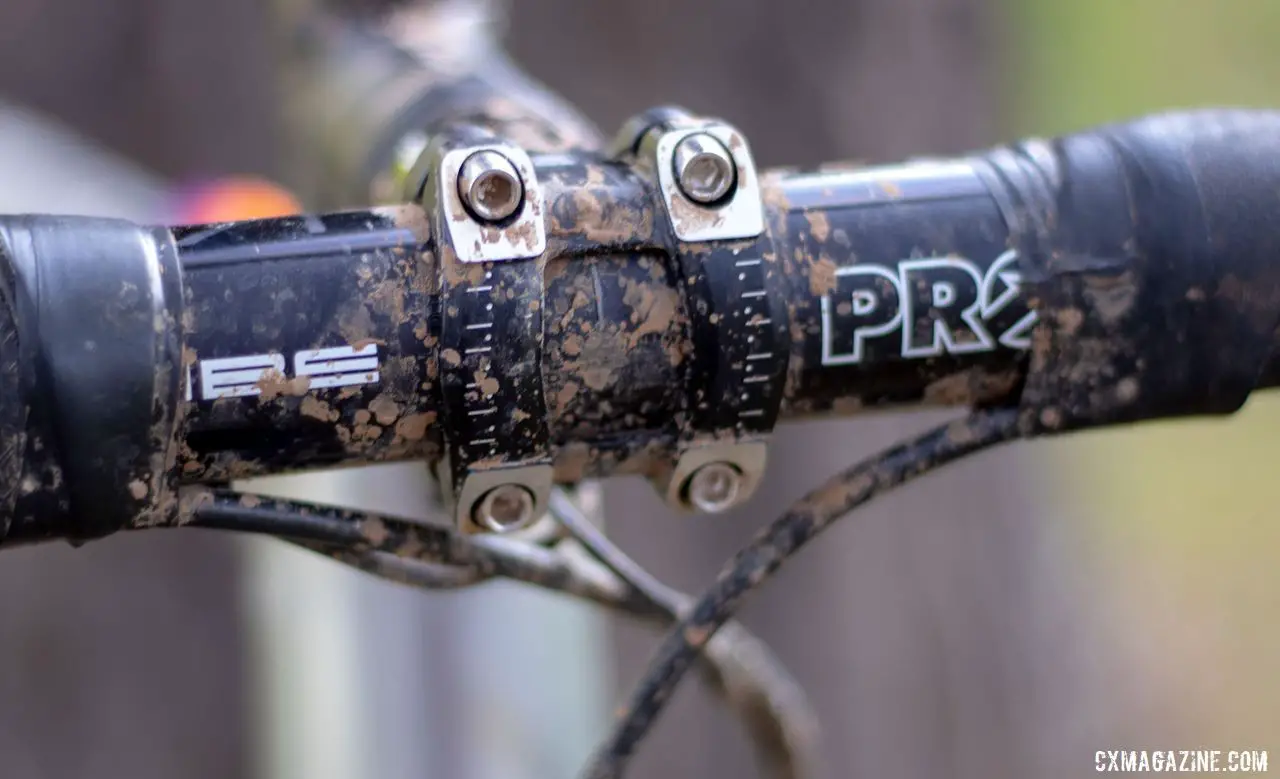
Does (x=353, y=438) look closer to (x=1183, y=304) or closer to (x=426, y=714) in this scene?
(x=1183, y=304)

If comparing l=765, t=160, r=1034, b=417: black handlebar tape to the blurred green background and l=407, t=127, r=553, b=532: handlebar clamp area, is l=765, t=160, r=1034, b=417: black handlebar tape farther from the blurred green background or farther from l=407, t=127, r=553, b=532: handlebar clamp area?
the blurred green background

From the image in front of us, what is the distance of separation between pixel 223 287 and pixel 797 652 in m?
0.79

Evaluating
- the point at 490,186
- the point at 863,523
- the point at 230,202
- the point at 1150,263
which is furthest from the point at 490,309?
the point at 863,523

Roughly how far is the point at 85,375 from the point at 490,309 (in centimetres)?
8

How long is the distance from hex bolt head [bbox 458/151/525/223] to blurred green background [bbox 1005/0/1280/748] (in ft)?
2.66

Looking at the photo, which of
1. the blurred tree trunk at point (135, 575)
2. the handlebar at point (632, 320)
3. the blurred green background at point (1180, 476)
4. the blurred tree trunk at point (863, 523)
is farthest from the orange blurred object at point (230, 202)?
the blurred green background at point (1180, 476)

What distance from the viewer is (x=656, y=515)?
92 centimetres

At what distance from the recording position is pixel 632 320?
0.24 m

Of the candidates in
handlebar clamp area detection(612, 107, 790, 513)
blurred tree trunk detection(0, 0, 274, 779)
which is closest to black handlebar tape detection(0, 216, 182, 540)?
handlebar clamp area detection(612, 107, 790, 513)

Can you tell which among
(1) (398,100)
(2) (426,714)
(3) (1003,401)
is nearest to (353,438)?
(3) (1003,401)

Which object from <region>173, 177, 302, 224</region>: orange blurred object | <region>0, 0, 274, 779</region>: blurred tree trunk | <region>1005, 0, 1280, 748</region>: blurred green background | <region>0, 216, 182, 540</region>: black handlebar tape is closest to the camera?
<region>0, 216, 182, 540</region>: black handlebar tape

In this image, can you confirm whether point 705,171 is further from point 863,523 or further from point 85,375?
point 863,523

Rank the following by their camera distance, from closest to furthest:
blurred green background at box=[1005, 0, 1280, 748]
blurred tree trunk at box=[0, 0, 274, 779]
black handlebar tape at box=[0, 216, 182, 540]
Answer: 1. black handlebar tape at box=[0, 216, 182, 540]
2. blurred tree trunk at box=[0, 0, 274, 779]
3. blurred green background at box=[1005, 0, 1280, 748]

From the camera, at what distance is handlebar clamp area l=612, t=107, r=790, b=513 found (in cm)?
24
